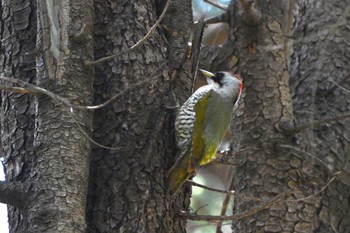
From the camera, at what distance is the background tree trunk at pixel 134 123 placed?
341cm

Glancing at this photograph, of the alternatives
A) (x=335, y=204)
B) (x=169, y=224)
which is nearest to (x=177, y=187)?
(x=169, y=224)

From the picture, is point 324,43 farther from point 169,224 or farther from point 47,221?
point 47,221

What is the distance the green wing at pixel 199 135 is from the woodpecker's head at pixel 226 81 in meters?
0.12

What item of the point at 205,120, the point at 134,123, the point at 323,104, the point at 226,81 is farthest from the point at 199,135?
the point at 323,104

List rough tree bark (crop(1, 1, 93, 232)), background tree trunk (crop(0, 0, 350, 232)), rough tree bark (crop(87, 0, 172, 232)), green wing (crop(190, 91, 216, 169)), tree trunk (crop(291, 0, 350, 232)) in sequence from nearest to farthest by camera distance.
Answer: rough tree bark (crop(1, 1, 93, 232)), background tree trunk (crop(0, 0, 350, 232)), rough tree bark (crop(87, 0, 172, 232)), green wing (crop(190, 91, 216, 169)), tree trunk (crop(291, 0, 350, 232))

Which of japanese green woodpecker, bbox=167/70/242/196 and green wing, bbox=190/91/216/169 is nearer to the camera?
japanese green woodpecker, bbox=167/70/242/196

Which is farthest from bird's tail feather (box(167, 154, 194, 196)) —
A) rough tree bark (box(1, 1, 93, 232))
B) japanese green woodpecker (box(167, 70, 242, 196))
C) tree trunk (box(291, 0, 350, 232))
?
tree trunk (box(291, 0, 350, 232))

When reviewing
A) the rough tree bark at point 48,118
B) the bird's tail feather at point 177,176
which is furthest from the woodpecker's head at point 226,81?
the rough tree bark at point 48,118

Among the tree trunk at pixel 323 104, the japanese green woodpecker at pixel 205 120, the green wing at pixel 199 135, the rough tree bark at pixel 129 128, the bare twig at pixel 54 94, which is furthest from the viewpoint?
the tree trunk at pixel 323 104

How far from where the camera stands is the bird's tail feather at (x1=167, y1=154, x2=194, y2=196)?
3760 millimetres

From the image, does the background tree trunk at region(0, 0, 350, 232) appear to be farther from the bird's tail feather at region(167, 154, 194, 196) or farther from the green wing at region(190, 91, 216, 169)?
the green wing at region(190, 91, 216, 169)

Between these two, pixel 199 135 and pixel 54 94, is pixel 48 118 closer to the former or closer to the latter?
pixel 54 94

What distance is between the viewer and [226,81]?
5.07 meters

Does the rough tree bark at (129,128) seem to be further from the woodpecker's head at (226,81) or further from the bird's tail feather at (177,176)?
the woodpecker's head at (226,81)
